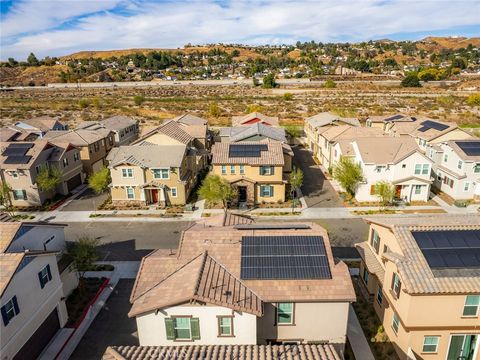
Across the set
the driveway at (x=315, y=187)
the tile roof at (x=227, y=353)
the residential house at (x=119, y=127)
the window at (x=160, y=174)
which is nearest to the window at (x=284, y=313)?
the tile roof at (x=227, y=353)

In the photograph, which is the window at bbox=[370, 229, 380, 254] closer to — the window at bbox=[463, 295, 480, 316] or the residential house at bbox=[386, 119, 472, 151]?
the window at bbox=[463, 295, 480, 316]

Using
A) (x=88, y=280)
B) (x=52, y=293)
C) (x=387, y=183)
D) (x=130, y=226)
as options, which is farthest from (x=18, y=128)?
(x=387, y=183)

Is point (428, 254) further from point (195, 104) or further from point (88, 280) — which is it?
point (195, 104)

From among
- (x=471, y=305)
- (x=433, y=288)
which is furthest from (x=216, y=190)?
(x=471, y=305)

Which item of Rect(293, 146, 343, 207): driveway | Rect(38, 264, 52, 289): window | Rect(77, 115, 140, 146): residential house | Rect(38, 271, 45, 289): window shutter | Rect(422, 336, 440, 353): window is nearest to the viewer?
Rect(422, 336, 440, 353): window

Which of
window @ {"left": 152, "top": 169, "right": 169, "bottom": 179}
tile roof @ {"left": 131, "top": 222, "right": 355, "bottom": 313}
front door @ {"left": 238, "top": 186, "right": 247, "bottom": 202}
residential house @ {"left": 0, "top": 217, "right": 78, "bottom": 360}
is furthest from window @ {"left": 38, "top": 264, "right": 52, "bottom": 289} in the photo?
front door @ {"left": 238, "top": 186, "right": 247, "bottom": 202}

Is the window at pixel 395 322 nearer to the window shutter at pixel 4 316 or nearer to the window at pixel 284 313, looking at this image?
the window at pixel 284 313
